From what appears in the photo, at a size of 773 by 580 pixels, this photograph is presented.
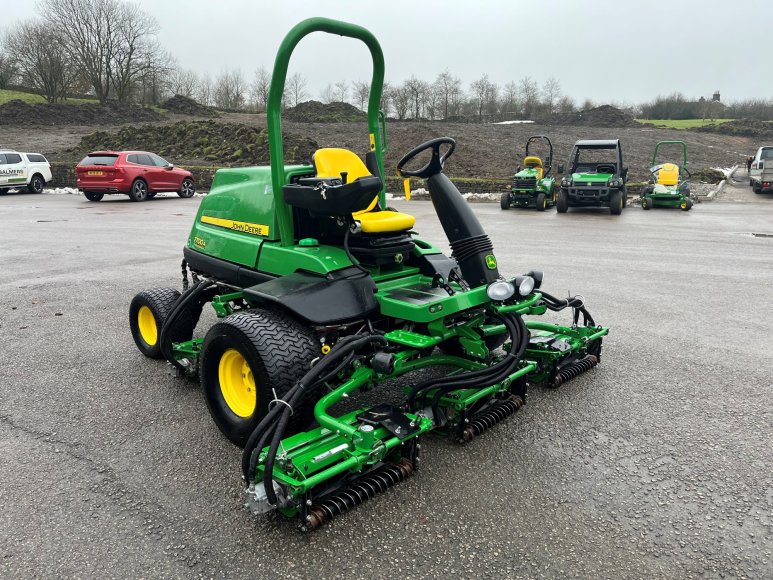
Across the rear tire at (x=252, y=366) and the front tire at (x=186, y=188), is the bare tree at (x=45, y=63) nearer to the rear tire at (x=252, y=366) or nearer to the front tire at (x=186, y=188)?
the front tire at (x=186, y=188)

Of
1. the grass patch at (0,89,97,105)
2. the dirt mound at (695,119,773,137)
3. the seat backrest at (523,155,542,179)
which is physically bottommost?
the seat backrest at (523,155,542,179)

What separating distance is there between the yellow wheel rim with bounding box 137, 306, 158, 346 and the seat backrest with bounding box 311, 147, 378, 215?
185cm

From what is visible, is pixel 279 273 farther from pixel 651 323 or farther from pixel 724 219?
pixel 724 219

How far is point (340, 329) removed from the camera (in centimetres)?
335

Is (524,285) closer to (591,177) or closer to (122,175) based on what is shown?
(591,177)

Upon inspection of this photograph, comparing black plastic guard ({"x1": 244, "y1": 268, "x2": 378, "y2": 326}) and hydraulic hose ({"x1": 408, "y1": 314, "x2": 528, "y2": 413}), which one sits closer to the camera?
hydraulic hose ({"x1": 408, "y1": 314, "x2": 528, "y2": 413})

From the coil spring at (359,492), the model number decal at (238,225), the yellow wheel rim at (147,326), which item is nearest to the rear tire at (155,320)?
the yellow wheel rim at (147,326)

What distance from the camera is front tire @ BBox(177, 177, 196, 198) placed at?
62.9 feet

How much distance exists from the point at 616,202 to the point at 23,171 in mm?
19321

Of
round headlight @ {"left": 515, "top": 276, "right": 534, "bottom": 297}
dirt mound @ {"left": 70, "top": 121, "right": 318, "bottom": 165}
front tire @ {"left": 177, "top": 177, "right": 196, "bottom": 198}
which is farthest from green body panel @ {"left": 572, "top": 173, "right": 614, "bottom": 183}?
round headlight @ {"left": 515, "top": 276, "right": 534, "bottom": 297}

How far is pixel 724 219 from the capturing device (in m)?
13.7

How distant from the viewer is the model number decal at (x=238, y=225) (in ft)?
13.1

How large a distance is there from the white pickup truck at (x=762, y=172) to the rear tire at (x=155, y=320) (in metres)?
19.7

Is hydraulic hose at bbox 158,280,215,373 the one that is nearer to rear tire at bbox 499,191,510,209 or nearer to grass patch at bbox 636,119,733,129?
rear tire at bbox 499,191,510,209
